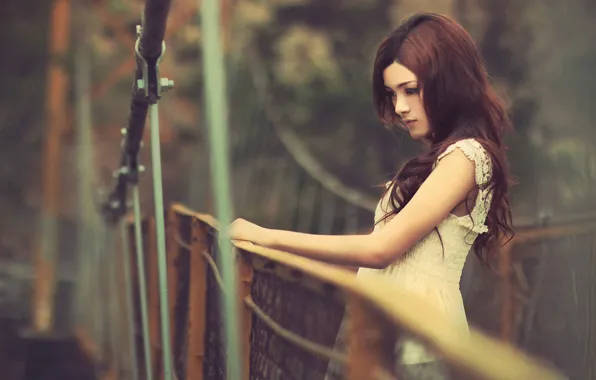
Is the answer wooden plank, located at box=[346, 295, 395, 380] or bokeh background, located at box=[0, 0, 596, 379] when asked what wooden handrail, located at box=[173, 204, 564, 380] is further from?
bokeh background, located at box=[0, 0, 596, 379]

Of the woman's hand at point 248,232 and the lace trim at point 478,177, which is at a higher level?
the lace trim at point 478,177

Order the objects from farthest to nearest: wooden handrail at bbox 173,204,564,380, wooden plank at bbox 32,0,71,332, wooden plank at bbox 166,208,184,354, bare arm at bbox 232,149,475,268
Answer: wooden plank at bbox 32,0,71,332 → wooden plank at bbox 166,208,184,354 → bare arm at bbox 232,149,475,268 → wooden handrail at bbox 173,204,564,380

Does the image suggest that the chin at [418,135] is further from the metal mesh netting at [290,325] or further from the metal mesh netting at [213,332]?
the metal mesh netting at [213,332]

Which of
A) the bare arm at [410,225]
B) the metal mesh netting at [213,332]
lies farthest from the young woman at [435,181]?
the metal mesh netting at [213,332]

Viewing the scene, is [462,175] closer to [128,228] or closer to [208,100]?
[208,100]

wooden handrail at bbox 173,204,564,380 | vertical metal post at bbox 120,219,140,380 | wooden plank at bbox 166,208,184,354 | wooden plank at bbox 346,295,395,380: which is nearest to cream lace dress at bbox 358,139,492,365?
wooden handrail at bbox 173,204,564,380

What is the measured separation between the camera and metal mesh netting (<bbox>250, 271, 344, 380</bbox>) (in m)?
1.16

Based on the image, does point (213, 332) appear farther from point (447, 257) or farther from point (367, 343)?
point (367, 343)

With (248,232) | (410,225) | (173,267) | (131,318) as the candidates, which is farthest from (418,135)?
(131,318)

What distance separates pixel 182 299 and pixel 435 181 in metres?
1.35

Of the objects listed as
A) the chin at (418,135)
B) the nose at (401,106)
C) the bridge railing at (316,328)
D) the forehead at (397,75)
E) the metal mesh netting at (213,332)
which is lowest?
the metal mesh netting at (213,332)

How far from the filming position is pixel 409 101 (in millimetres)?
1614

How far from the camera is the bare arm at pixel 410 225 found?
1479 millimetres

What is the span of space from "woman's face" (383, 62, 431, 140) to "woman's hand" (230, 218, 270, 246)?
0.30 m
